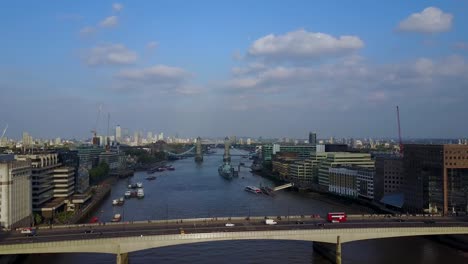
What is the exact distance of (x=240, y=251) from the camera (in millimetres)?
16672

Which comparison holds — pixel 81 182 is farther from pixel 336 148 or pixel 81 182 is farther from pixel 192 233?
pixel 336 148

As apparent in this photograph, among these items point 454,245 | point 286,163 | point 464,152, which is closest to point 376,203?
point 464,152

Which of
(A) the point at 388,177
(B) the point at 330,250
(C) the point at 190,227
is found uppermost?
(A) the point at 388,177

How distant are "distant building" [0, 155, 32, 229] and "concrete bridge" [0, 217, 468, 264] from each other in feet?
9.43

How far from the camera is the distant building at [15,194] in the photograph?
730 inches

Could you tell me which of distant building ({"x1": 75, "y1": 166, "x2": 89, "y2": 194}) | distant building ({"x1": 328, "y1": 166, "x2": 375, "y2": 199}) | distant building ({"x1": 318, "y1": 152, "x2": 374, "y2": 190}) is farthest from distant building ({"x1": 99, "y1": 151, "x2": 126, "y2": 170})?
distant building ({"x1": 328, "y1": 166, "x2": 375, "y2": 199})

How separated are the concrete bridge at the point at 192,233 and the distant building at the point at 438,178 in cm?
490

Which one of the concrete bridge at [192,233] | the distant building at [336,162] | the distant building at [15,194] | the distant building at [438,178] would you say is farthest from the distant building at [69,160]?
the distant building at [438,178]

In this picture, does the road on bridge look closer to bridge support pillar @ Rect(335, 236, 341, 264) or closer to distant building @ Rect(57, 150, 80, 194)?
bridge support pillar @ Rect(335, 236, 341, 264)

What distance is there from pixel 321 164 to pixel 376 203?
1211 centimetres

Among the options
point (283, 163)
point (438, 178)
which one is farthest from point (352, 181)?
point (283, 163)

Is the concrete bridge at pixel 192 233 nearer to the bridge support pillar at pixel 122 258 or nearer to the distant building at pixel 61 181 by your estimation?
the bridge support pillar at pixel 122 258

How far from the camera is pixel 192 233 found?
14609 millimetres

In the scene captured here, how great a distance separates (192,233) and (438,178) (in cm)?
1350
